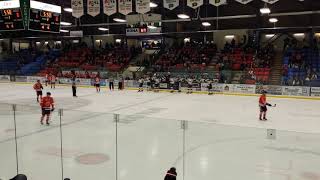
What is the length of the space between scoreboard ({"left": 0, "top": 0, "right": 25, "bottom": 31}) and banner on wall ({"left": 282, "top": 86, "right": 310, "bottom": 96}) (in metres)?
15.2

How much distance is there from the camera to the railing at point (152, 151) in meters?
5.71

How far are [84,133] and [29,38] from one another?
3654 centimetres

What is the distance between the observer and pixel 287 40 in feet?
92.5

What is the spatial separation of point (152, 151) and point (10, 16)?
43.6 ft

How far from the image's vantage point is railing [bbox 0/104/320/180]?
18.7ft

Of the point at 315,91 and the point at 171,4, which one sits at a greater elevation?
the point at 171,4

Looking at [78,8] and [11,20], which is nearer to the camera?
[11,20]

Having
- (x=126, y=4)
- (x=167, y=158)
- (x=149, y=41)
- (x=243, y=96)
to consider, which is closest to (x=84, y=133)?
(x=167, y=158)

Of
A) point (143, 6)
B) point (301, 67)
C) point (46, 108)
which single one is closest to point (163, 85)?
point (143, 6)

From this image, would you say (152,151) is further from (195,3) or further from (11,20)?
(11,20)

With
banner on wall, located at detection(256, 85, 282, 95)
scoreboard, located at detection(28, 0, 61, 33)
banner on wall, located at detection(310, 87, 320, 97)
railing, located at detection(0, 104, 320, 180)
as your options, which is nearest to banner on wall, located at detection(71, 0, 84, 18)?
scoreboard, located at detection(28, 0, 61, 33)

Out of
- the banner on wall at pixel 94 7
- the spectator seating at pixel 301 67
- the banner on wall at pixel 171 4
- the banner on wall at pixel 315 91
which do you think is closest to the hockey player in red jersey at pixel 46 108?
the banner on wall at pixel 94 7

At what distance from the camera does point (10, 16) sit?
1689cm

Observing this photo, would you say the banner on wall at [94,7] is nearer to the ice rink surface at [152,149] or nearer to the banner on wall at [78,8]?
the banner on wall at [78,8]
